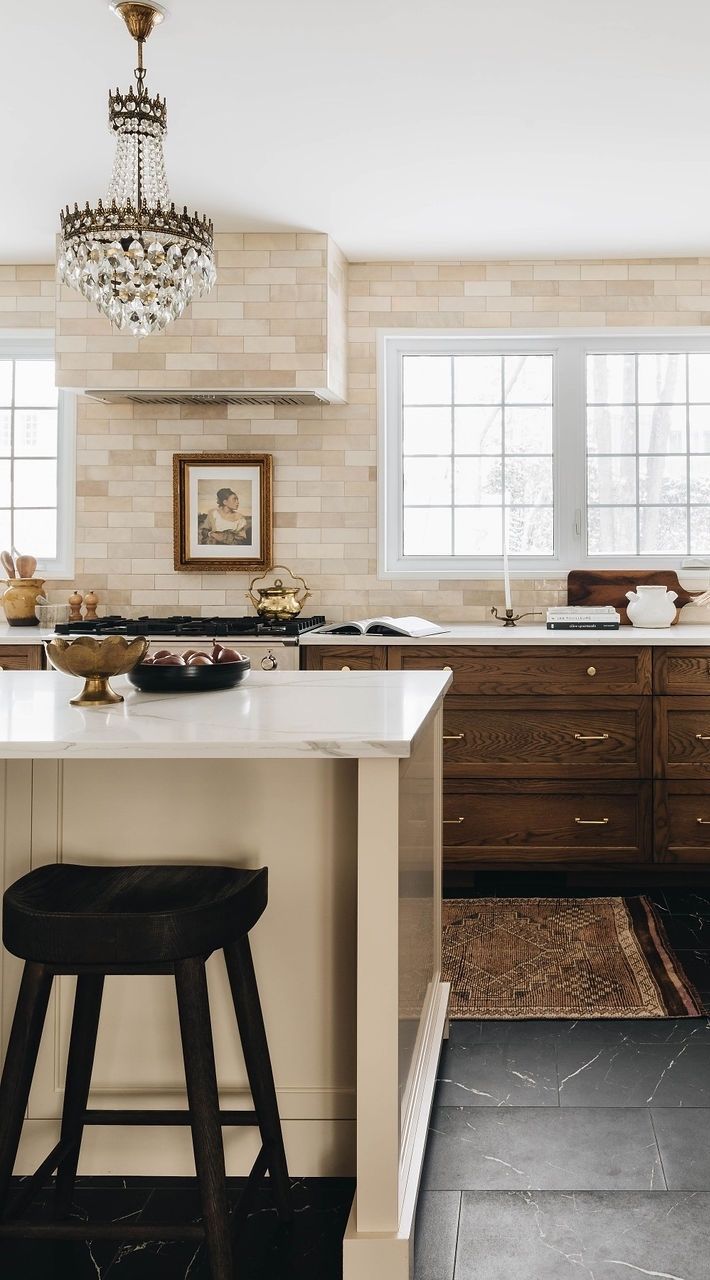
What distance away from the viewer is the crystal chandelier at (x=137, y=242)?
229 centimetres

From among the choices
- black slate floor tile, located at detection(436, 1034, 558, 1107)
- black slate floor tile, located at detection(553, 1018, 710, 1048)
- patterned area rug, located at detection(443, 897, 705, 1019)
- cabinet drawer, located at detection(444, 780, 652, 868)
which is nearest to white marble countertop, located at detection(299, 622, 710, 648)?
cabinet drawer, located at detection(444, 780, 652, 868)

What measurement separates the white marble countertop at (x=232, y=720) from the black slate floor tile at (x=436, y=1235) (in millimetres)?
913

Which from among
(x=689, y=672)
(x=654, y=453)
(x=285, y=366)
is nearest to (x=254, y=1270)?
(x=689, y=672)

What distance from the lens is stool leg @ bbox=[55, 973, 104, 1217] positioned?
1.94 meters

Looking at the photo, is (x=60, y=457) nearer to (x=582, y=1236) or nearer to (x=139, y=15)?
(x=139, y=15)

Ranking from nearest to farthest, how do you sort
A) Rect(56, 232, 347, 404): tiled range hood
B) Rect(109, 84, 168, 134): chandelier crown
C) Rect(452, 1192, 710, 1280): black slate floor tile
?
Rect(452, 1192, 710, 1280): black slate floor tile < Rect(109, 84, 168, 134): chandelier crown < Rect(56, 232, 347, 404): tiled range hood

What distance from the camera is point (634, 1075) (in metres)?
2.57

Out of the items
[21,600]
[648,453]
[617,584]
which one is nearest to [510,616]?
[617,584]

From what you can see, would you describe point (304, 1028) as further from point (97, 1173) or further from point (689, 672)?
point (689, 672)

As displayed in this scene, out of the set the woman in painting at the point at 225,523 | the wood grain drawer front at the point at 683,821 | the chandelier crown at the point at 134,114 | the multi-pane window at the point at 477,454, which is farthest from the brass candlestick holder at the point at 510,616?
the chandelier crown at the point at 134,114

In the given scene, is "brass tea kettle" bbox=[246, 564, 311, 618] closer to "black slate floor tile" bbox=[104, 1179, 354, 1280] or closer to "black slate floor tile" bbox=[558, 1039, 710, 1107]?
"black slate floor tile" bbox=[558, 1039, 710, 1107]

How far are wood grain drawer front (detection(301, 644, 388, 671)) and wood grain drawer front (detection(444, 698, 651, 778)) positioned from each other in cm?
32

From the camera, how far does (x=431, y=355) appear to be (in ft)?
15.7

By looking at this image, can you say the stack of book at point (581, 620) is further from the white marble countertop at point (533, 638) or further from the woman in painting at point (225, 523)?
the woman in painting at point (225, 523)
